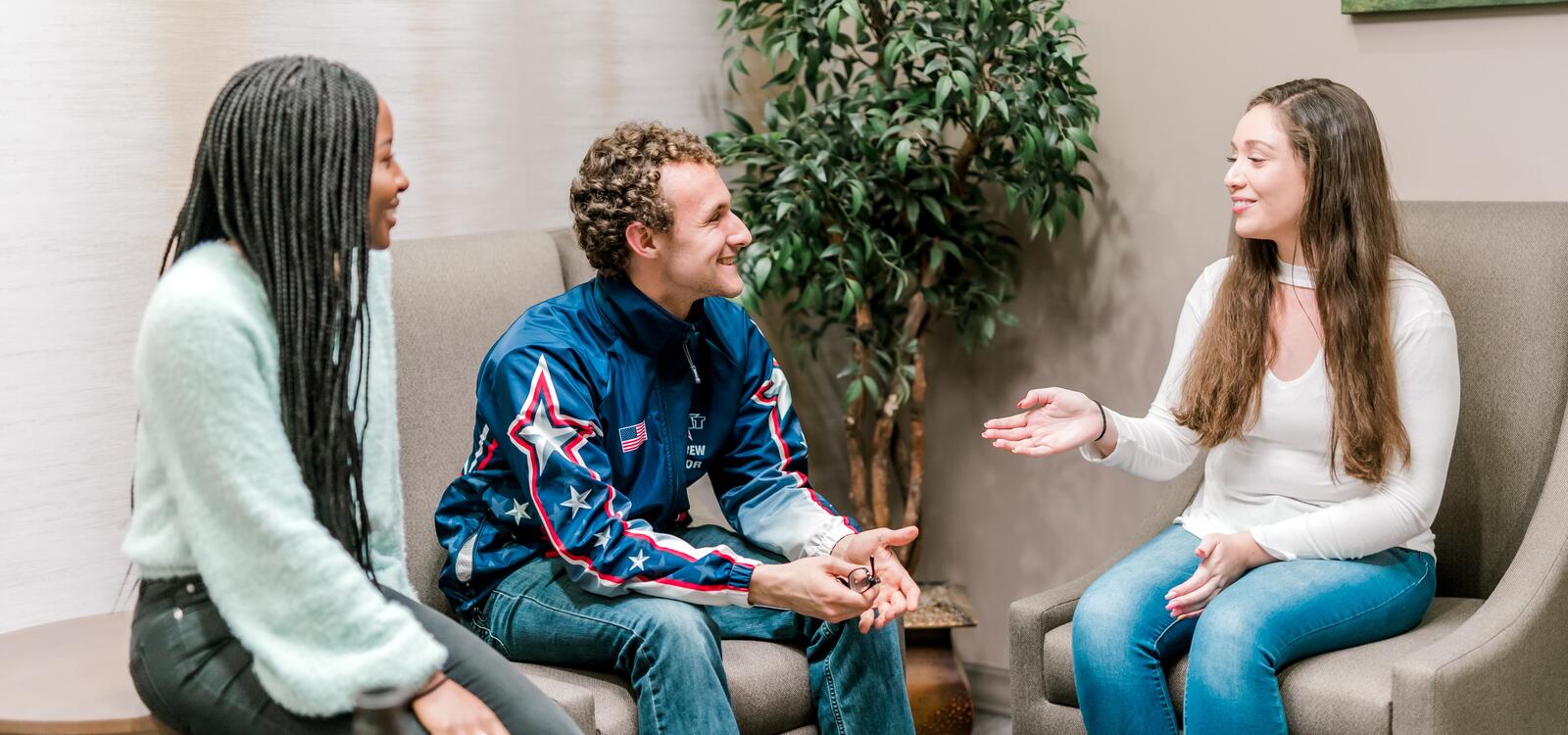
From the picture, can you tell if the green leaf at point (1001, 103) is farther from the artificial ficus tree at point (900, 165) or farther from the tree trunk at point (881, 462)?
the tree trunk at point (881, 462)

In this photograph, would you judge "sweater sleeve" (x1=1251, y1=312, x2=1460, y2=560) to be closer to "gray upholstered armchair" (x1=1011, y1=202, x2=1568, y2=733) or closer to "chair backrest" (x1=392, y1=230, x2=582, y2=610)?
"gray upholstered armchair" (x1=1011, y1=202, x2=1568, y2=733)

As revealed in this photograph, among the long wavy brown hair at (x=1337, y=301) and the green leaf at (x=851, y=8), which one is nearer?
the long wavy brown hair at (x=1337, y=301)

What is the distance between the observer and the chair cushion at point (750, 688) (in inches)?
69.2

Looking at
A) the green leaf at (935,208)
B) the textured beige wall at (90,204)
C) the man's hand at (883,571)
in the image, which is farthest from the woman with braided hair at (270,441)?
the green leaf at (935,208)

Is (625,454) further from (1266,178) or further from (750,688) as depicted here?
(1266,178)

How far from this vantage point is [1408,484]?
75.4 inches

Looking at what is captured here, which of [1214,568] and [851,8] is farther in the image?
[851,8]

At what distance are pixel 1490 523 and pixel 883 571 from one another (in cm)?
96

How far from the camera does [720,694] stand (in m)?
1.73

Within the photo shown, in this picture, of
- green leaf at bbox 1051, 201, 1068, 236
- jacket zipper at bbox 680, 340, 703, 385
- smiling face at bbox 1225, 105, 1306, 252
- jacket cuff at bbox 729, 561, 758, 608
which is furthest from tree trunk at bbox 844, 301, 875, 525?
jacket cuff at bbox 729, 561, 758, 608

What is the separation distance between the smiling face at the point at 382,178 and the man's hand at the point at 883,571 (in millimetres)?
748

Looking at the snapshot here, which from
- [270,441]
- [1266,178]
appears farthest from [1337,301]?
[270,441]

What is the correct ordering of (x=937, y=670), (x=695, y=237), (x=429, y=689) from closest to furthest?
(x=429, y=689), (x=695, y=237), (x=937, y=670)

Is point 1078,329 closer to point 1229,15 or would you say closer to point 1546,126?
point 1229,15
